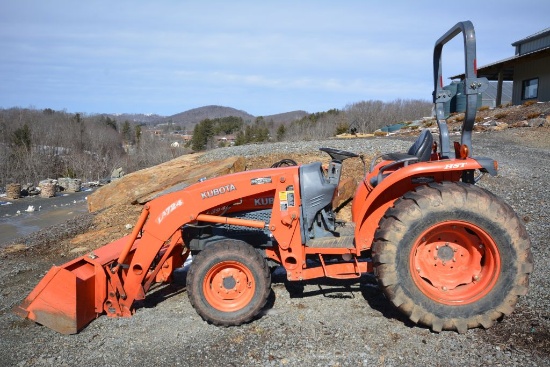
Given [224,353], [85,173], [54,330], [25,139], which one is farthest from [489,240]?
[25,139]

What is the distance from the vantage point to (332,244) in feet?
13.0

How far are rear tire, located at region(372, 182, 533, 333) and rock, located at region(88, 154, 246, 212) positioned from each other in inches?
226

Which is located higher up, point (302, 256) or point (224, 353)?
point (302, 256)

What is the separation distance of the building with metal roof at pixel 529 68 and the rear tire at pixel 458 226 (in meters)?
24.6

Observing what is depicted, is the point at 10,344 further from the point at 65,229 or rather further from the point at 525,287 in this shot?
the point at 65,229

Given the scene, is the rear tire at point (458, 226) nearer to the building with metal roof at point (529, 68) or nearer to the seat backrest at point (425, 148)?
the seat backrest at point (425, 148)

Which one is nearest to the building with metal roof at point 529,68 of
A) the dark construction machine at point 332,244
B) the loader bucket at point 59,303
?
the dark construction machine at point 332,244

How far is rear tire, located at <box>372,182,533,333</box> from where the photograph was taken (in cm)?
343

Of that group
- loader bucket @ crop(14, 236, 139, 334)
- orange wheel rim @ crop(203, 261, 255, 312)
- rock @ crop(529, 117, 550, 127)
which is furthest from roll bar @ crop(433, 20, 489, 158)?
rock @ crop(529, 117, 550, 127)

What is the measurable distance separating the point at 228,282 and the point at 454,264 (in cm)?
197

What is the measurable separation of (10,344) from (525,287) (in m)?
4.28

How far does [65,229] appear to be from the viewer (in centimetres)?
891

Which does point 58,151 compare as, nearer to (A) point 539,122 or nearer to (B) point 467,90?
(A) point 539,122

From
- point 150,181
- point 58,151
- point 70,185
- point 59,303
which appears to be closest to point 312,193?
point 59,303
